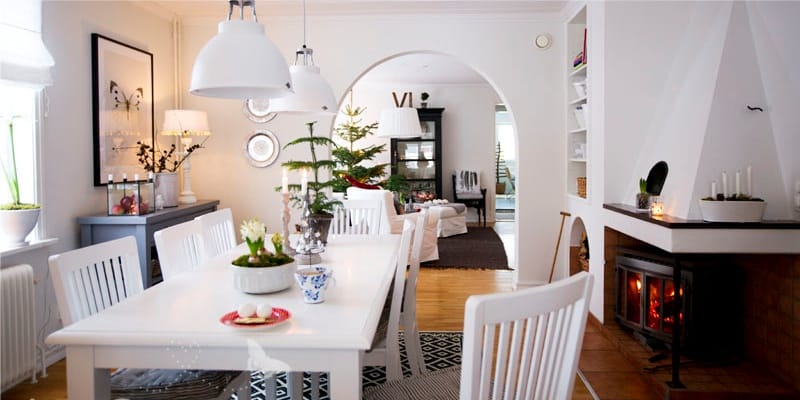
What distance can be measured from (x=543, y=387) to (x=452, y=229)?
24.0 ft

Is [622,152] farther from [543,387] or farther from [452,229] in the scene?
[452,229]

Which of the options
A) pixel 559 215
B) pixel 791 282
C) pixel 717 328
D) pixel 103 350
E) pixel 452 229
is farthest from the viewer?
pixel 452 229

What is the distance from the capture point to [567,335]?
147cm

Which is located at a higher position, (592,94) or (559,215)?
(592,94)

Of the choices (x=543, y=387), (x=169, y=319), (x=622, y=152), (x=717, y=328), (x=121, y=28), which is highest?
(x=121, y=28)

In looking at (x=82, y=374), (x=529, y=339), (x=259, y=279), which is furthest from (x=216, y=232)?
(x=529, y=339)

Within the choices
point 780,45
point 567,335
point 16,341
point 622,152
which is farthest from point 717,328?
point 16,341

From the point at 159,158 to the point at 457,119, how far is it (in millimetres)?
6484

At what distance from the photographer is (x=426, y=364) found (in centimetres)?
340

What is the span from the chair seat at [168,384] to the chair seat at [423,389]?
53cm

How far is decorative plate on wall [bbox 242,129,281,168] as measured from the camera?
5215mm

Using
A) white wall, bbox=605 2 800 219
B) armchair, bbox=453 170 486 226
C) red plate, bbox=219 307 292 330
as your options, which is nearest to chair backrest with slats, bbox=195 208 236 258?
red plate, bbox=219 307 292 330

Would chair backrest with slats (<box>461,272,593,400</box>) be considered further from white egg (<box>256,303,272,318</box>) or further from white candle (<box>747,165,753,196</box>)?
white candle (<box>747,165,753,196</box>)

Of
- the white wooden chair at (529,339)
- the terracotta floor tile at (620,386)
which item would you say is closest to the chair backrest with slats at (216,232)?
the white wooden chair at (529,339)
